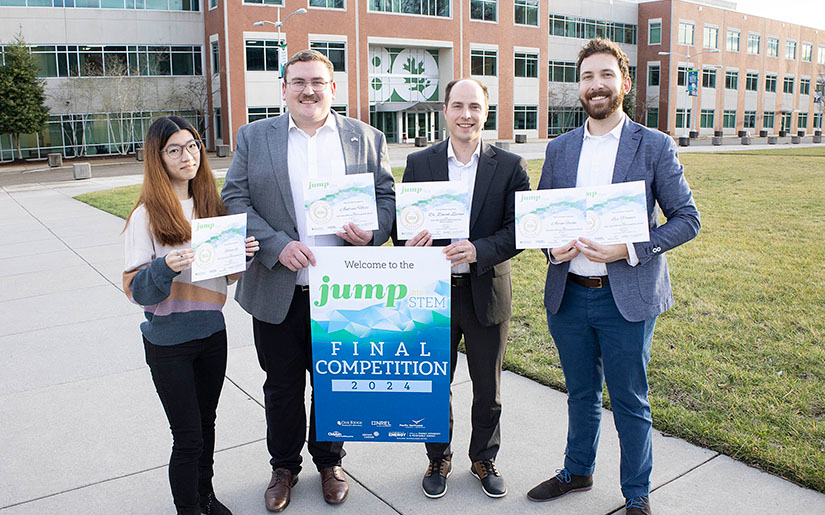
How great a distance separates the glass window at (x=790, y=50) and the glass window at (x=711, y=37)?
48.1 feet

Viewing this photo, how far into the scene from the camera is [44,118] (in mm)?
42219

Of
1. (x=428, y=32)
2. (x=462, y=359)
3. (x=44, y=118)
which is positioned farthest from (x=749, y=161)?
(x=44, y=118)

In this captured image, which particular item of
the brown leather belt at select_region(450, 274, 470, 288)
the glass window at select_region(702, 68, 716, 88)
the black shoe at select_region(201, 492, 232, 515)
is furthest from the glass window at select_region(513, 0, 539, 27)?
the black shoe at select_region(201, 492, 232, 515)

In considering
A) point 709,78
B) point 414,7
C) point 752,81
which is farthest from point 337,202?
point 752,81

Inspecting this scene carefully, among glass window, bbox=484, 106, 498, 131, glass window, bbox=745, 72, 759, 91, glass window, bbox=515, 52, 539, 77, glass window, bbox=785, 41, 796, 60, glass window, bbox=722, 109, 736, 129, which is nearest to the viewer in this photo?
glass window, bbox=484, 106, 498, 131

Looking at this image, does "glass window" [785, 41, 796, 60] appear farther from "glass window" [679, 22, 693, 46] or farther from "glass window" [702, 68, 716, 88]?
"glass window" [679, 22, 693, 46]

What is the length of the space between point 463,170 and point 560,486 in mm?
Result: 1792

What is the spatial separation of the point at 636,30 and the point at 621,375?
70497 millimetres

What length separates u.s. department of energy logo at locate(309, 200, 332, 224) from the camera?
3496 millimetres

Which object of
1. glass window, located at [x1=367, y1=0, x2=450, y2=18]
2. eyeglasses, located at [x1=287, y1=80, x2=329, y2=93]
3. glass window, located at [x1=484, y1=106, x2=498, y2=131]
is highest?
glass window, located at [x1=367, y1=0, x2=450, y2=18]

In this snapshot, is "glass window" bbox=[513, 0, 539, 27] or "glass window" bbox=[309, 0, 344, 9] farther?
"glass window" bbox=[513, 0, 539, 27]

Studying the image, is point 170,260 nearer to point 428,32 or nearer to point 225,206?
point 225,206

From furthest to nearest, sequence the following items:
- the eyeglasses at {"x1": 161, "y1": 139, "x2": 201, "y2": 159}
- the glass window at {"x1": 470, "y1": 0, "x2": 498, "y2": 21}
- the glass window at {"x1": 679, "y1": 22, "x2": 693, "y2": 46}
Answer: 1. the glass window at {"x1": 679, "y1": 22, "x2": 693, "y2": 46}
2. the glass window at {"x1": 470, "y1": 0, "x2": 498, "y2": 21}
3. the eyeglasses at {"x1": 161, "y1": 139, "x2": 201, "y2": 159}

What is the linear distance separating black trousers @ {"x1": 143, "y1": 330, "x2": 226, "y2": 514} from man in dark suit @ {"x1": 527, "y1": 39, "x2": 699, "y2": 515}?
176 cm
